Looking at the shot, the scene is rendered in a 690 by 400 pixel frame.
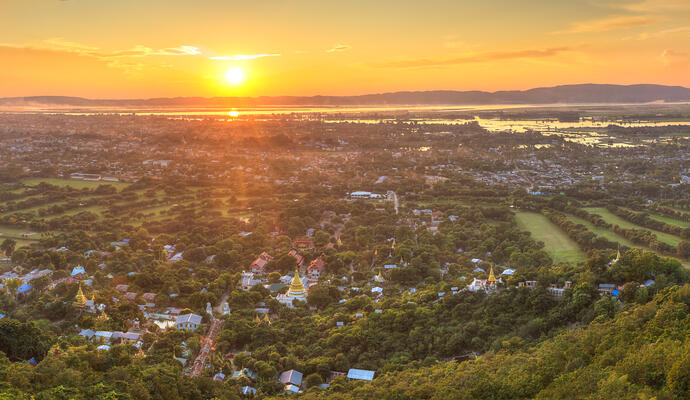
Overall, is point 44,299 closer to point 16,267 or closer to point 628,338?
point 16,267

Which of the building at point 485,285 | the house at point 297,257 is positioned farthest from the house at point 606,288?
the house at point 297,257

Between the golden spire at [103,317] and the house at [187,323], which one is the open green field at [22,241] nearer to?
the golden spire at [103,317]

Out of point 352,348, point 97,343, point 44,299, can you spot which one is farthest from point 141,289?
point 352,348

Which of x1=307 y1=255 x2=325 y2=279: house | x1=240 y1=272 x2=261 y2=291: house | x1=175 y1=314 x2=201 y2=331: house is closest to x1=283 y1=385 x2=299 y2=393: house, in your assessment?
x1=175 y1=314 x2=201 y2=331: house

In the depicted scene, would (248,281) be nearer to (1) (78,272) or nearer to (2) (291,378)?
(1) (78,272)

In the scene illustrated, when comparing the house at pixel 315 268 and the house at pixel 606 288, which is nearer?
the house at pixel 606 288

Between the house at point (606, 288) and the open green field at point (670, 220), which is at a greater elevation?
the house at point (606, 288)

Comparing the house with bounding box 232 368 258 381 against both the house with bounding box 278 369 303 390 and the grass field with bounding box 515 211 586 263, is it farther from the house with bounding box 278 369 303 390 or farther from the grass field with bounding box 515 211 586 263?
the grass field with bounding box 515 211 586 263
